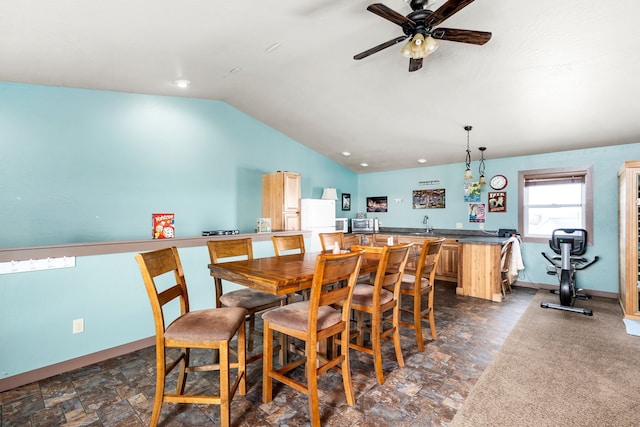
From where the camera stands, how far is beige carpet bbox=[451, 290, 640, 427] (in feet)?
6.15

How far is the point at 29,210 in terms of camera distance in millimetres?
2883

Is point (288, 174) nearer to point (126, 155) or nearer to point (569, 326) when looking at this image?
point (126, 155)

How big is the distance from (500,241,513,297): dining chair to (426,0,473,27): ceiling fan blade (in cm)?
365

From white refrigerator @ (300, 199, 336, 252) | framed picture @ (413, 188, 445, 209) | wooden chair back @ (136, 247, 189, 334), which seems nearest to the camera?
wooden chair back @ (136, 247, 189, 334)

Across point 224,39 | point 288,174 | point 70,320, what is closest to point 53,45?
point 224,39

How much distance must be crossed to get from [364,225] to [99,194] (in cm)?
476

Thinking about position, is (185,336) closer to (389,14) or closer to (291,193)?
(389,14)

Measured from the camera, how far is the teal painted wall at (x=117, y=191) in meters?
2.48

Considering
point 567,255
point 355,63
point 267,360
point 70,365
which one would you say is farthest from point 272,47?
point 567,255

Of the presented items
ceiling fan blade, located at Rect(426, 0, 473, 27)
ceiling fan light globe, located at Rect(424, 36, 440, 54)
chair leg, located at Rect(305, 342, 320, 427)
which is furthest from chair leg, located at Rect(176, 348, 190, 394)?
ceiling fan blade, located at Rect(426, 0, 473, 27)

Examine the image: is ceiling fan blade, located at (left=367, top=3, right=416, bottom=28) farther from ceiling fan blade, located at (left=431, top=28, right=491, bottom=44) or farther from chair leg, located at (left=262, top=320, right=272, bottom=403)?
chair leg, located at (left=262, top=320, right=272, bottom=403)

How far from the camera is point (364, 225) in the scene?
21.6 ft

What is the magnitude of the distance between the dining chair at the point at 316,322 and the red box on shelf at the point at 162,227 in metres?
2.01

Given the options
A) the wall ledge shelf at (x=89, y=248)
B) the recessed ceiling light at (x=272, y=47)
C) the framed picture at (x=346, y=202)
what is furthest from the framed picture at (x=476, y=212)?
the wall ledge shelf at (x=89, y=248)
